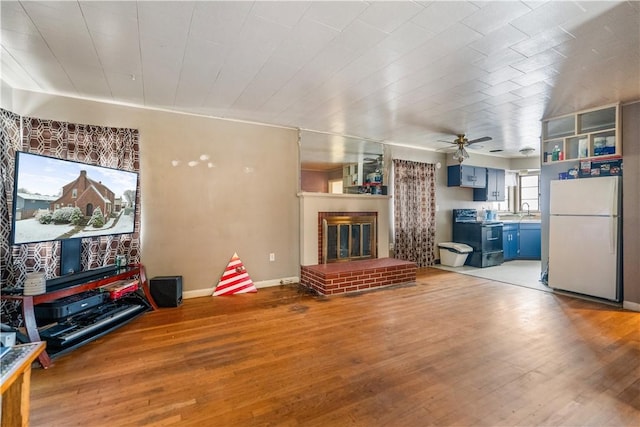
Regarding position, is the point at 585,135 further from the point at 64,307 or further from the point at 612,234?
the point at 64,307

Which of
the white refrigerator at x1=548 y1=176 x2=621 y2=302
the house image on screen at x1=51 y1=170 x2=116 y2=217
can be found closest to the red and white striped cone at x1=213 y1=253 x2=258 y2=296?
the house image on screen at x1=51 y1=170 x2=116 y2=217

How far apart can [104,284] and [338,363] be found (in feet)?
7.61

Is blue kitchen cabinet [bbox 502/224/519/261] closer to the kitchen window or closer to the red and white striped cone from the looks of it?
the kitchen window

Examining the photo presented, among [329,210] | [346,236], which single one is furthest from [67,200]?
[346,236]

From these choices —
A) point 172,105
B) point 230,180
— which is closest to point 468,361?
point 230,180

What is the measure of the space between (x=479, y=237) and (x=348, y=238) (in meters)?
2.82

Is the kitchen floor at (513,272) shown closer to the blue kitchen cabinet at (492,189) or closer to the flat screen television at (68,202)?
the blue kitchen cabinet at (492,189)

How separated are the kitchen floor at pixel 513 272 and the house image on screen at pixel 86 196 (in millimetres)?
5473

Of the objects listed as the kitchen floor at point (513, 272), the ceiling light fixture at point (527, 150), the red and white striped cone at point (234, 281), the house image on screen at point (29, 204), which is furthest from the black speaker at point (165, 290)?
the ceiling light fixture at point (527, 150)

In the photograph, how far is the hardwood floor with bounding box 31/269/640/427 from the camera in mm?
1665

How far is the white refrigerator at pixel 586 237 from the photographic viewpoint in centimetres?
353

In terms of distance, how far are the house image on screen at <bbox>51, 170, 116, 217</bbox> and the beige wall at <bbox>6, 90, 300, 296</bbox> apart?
2.04 feet

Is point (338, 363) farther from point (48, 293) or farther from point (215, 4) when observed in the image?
point (215, 4)

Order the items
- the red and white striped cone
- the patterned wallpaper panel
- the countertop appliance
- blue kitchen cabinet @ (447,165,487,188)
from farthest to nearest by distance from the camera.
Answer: blue kitchen cabinet @ (447,165,487,188)
the countertop appliance
the red and white striped cone
the patterned wallpaper panel
